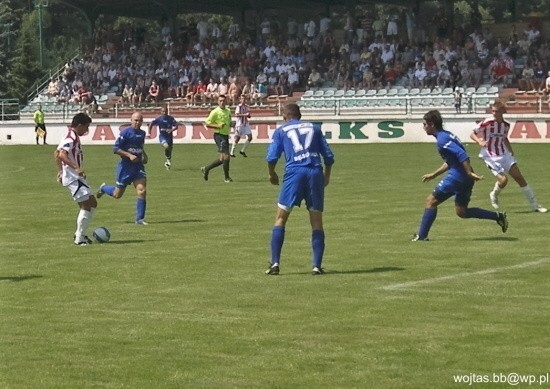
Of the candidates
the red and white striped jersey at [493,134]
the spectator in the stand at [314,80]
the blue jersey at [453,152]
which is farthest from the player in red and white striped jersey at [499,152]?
the spectator in the stand at [314,80]

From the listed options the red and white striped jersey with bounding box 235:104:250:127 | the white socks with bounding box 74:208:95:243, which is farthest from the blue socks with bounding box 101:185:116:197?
the red and white striped jersey with bounding box 235:104:250:127

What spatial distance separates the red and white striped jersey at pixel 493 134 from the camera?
22.1m

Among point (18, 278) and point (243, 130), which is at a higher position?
point (18, 278)

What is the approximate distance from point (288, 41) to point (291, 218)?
39.2 meters

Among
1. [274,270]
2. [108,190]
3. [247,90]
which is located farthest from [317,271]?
[247,90]

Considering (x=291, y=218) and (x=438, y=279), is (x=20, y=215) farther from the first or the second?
(x=438, y=279)

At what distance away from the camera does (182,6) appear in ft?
223

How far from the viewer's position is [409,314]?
12031mm

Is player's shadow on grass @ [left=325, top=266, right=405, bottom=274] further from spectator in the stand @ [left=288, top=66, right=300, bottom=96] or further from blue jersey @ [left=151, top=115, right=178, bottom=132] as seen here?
spectator in the stand @ [left=288, top=66, right=300, bottom=96]

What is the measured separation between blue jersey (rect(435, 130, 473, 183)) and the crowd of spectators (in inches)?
1309

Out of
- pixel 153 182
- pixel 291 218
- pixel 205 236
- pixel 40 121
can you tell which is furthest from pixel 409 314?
pixel 40 121

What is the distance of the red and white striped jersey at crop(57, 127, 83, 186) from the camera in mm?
18719

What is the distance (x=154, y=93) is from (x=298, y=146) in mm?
45464

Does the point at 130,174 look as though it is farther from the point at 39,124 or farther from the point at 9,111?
the point at 9,111
